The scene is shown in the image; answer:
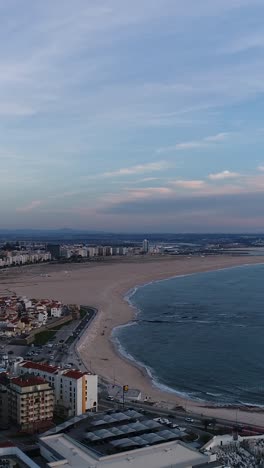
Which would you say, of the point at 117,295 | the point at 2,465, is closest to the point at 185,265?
the point at 117,295

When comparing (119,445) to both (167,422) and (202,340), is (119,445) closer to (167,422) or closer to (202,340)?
(167,422)

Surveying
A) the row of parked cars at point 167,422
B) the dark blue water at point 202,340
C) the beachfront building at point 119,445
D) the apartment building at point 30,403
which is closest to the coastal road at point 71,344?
the dark blue water at point 202,340

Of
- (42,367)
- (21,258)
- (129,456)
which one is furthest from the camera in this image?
(21,258)

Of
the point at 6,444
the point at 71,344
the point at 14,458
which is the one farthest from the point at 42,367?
the point at 71,344

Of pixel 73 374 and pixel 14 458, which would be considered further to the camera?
pixel 73 374

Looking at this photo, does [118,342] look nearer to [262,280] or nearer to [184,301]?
[184,301]

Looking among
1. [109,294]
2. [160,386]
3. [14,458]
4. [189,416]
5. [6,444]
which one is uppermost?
[109,294]

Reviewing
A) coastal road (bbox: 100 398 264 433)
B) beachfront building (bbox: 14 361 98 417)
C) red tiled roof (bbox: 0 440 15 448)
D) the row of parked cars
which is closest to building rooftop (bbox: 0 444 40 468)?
red tiled roof (bbox: 0 440 15 448)

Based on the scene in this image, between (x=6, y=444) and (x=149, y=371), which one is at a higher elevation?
(x=6, y=444)
